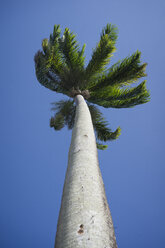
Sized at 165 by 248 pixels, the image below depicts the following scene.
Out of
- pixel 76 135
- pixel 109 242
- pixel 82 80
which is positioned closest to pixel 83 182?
pixel 109 242

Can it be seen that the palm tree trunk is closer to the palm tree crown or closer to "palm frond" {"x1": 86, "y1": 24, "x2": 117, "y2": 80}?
the palm tree crown

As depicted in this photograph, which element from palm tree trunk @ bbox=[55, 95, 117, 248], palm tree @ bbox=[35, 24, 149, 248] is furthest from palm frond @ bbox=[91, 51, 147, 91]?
palm tree trunk @ bbox=[55, 95, 117, 248]

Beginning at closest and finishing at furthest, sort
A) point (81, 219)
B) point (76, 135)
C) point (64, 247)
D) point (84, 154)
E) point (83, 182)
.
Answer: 1. point (64, 247)
2. point (81, 219)
3. point (83, 182)
4. point (84, 154)
5. point (76, 135)

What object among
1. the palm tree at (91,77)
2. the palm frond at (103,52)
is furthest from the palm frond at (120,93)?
the palm frond at (103,52)

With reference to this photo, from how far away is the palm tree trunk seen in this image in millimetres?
1571

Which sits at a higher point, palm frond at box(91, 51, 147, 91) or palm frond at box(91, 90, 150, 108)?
palm frond at box(91, 51, 147, 91)

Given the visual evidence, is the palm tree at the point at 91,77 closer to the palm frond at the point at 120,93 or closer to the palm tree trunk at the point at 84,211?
the palm frond at the point at 120,93

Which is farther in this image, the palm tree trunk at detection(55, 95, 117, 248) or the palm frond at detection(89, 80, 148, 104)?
the palm frond at detection(89, 80, 148, 104)

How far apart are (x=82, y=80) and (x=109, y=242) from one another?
700 cm

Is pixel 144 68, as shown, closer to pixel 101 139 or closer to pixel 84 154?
pixel 101 139

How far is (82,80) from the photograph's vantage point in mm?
7949

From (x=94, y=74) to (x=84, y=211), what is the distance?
7.16 m

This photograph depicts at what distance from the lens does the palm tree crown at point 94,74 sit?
302 inches

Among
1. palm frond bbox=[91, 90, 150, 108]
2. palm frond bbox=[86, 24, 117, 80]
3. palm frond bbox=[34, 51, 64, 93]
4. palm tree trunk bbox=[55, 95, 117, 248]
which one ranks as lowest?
palm tree trunk bbox=[55, 95, 117, 248]
